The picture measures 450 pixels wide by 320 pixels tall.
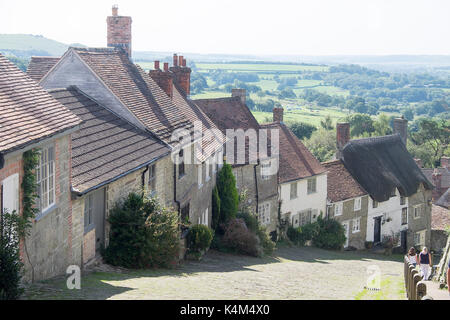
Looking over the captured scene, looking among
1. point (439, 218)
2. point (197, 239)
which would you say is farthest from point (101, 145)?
point (439, 218)

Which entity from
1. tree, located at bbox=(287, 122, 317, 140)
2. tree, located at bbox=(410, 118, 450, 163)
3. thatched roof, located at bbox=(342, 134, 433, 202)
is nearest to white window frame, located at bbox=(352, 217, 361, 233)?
thatched roof, located at bbox=(342, 134, 433, 202)

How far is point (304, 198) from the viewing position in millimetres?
41281

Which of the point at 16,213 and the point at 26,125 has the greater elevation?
the point at 26,125

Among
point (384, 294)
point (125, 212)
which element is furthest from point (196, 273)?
point (384, 294)

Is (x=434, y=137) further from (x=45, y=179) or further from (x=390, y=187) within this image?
(x=45, y=179)

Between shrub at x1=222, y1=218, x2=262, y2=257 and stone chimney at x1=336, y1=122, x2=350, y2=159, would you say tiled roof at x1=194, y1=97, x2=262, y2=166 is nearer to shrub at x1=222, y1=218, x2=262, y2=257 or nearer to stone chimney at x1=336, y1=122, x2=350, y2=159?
shrub at x1=222, y1=218, x2=262, y2=257

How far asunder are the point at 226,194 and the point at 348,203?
16529 mm

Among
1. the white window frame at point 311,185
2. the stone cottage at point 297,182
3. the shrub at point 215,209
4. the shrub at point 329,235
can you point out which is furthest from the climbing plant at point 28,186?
the shrub at point 329,235

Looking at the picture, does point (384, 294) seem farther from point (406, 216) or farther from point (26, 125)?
point (406, 216)

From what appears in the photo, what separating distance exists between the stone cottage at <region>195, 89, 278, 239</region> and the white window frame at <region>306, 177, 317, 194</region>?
3.87 meters

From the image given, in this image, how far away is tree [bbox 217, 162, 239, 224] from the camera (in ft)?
100

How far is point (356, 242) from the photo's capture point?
45281 mm

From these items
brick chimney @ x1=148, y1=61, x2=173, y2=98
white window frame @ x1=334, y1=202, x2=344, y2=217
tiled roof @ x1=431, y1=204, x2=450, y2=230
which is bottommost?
tiled roof @ x1=431, y1=204, x2=450, y2=230

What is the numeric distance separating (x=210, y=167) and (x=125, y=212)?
11789 millimetres
